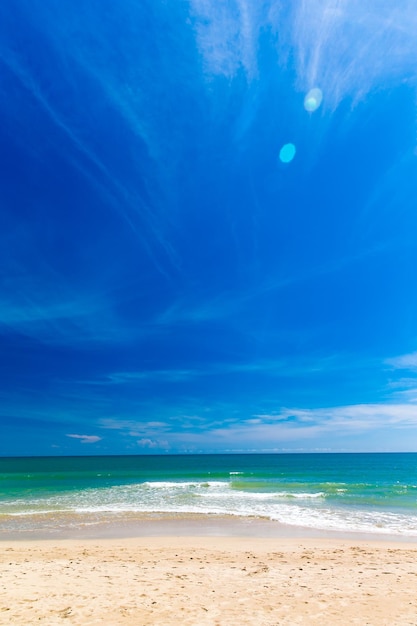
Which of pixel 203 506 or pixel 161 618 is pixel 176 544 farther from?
pixel 203 506

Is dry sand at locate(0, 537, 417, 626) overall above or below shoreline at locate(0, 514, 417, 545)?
below

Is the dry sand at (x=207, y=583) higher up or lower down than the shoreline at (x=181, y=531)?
lower down

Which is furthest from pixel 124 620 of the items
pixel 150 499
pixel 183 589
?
pixel 150 499

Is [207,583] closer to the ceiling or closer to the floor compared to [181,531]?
closer to the floor

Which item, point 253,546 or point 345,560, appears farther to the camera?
point 253,546

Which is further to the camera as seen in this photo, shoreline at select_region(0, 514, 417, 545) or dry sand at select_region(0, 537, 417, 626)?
shoreline at select_region(0, 514, 417, 545)

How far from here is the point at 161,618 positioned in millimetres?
7141

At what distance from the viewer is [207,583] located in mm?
9438

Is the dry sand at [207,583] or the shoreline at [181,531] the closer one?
the dry sand at [207,583]

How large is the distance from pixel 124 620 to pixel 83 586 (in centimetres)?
259

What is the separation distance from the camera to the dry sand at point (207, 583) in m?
7.29

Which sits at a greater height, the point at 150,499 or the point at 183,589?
the point at 150,499

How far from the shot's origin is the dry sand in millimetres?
7289

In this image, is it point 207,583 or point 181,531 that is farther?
point 181,531
